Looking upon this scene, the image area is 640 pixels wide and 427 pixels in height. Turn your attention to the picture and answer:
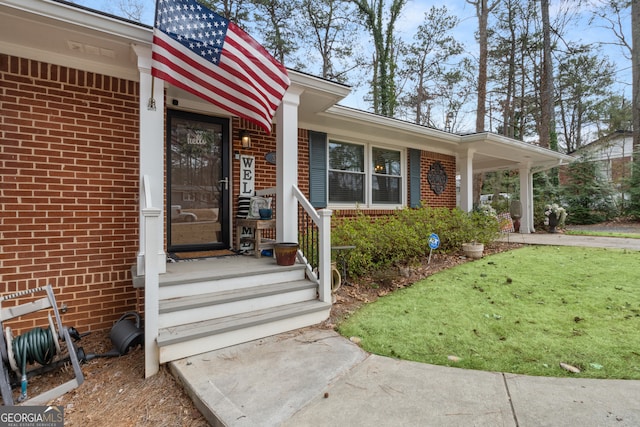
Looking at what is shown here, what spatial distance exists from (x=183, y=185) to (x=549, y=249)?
704 centimetres

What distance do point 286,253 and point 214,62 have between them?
199 cm

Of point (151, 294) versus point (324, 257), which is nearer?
point (151, 294)

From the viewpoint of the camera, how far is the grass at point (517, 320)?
92.1 inches

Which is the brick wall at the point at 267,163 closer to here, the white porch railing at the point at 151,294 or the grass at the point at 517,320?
the white porch railing at the point at 151,294

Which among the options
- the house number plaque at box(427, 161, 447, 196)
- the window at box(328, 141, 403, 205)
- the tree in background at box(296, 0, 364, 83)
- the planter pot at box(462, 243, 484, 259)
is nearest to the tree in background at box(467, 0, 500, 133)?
the tree in background at box(296, 0, 364, 83)

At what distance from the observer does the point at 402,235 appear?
484 cm

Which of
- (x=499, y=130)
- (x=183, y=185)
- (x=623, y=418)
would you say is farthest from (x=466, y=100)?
(x=623, y=418)

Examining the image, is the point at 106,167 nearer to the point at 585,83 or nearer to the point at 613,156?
the point at 585,83

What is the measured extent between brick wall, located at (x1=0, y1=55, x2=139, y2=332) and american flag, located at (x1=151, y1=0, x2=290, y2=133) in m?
1.07

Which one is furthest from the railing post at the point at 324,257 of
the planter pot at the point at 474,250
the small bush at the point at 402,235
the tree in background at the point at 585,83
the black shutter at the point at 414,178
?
the tree in background at the point at 585,83

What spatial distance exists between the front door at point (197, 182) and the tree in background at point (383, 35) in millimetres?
10588

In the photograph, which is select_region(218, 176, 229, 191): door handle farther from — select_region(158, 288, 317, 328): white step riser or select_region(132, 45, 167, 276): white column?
select_region(158, 288, 317, 328): white step riser

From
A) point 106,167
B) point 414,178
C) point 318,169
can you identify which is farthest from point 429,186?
point 106,167

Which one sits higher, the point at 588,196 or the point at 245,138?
the point at 245,138
